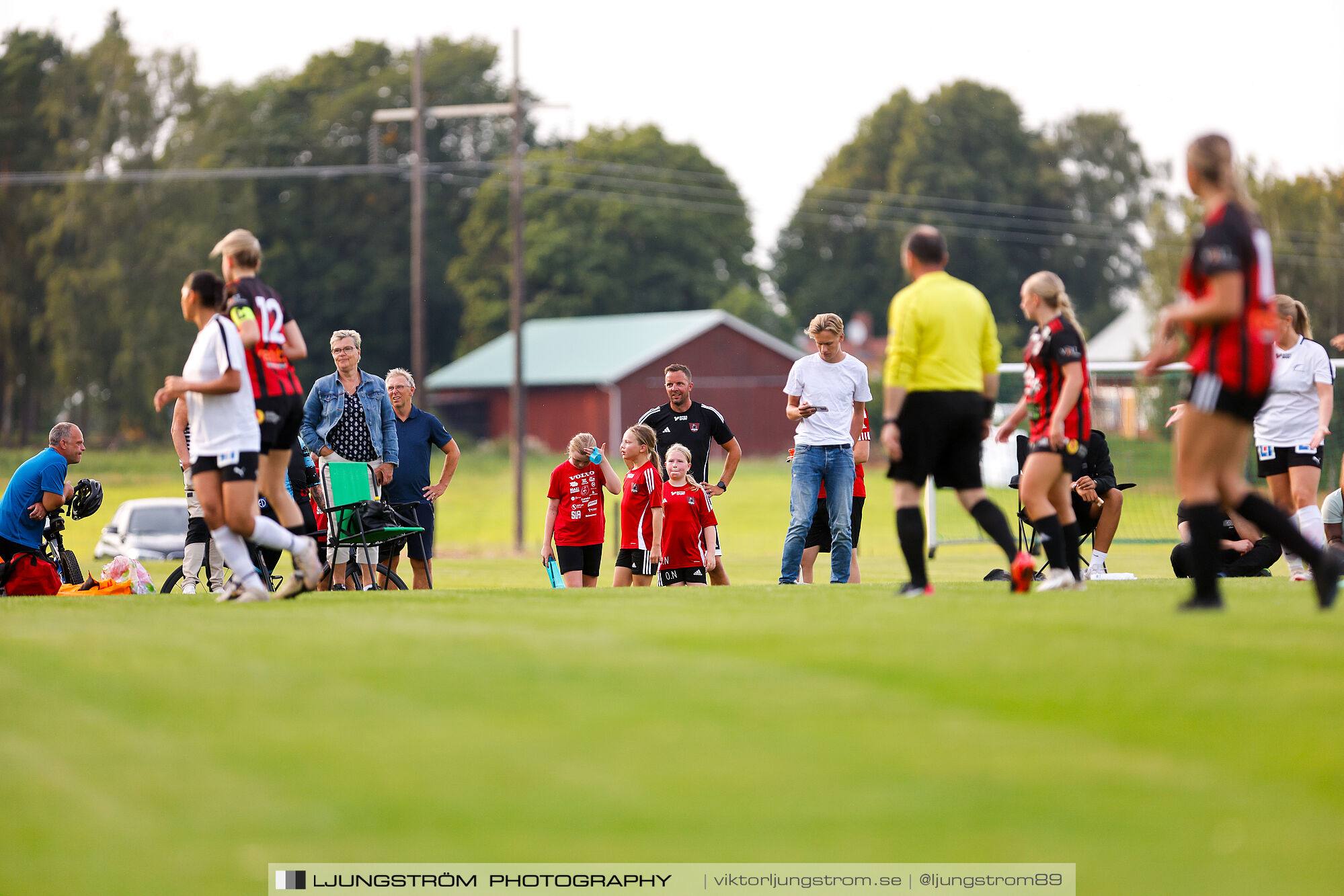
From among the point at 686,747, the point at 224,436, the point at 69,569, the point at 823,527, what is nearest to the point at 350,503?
the point at 69,569

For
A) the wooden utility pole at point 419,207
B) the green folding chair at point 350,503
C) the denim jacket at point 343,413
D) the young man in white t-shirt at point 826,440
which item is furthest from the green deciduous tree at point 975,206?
the green folding chair at point 350,503

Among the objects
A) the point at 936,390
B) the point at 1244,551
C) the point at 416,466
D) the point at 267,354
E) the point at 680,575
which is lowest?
the point at 680,575

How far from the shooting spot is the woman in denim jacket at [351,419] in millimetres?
11602

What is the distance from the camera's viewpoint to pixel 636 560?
1195 centimetres

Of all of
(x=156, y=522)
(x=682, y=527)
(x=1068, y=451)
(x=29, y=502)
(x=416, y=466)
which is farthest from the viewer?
(x=156, y=522)

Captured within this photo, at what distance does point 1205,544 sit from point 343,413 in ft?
23.9

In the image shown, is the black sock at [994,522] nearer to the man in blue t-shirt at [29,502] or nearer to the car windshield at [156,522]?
the man in blue t-shirt at [29,502]

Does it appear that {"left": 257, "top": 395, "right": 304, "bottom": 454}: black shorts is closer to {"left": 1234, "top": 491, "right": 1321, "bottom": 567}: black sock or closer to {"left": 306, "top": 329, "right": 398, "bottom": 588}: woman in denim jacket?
{"left": 306, "top": 329, "right": 398, "bottom": 588}: woman in denim jacket

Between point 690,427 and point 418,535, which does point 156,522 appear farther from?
point 690,427

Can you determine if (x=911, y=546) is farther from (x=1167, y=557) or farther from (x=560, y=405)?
(x=560, y=405)

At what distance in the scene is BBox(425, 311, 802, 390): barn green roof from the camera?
60.3 m

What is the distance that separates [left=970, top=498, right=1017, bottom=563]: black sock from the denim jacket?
5.56 meters

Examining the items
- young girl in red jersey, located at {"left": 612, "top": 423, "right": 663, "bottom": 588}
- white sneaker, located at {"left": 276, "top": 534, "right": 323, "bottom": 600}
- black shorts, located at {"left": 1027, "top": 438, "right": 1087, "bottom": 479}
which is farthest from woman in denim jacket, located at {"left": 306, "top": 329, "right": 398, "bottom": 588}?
black shorts, located at {"left": 1027, "top": 438, "right": 1087, "bottom": 479}

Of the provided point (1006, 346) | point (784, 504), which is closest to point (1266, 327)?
point (784, 504)
